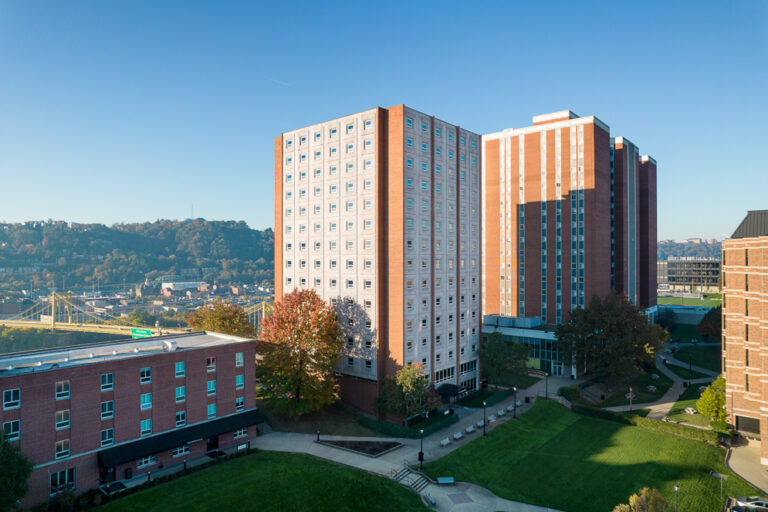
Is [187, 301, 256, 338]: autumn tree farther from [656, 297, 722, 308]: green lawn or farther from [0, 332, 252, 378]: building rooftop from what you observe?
[656, 297, 722, 308]: green lawn

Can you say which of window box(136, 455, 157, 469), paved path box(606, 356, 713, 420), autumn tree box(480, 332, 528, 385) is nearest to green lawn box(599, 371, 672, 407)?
paved path box(606, 356, 713, 420)

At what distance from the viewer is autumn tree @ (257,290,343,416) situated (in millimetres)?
53562

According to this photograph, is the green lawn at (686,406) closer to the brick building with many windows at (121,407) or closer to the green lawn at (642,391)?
the green lawn at (642,391)

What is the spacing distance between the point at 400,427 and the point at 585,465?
20.4 m

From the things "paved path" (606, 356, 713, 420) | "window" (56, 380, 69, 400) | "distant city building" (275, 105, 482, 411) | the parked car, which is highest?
"distant city building" (275, 105, 482, 411)

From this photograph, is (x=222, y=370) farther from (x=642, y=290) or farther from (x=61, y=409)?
(x=642, y=290)

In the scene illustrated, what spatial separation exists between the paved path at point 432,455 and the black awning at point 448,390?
2724mm

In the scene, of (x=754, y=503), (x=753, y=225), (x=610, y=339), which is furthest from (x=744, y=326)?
(x=754, y=503)

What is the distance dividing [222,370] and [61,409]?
14.3m

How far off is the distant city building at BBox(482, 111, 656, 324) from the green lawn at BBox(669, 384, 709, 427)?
22.8 metres

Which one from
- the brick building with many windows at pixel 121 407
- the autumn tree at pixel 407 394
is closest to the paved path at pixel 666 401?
the autumn tree at pixel 407 394

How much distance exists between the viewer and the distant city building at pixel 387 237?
58.2 metres

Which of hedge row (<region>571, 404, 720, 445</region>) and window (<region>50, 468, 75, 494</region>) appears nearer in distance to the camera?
window (<region>50, 468, 75, 494</region>)

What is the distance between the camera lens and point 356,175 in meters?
61.0
